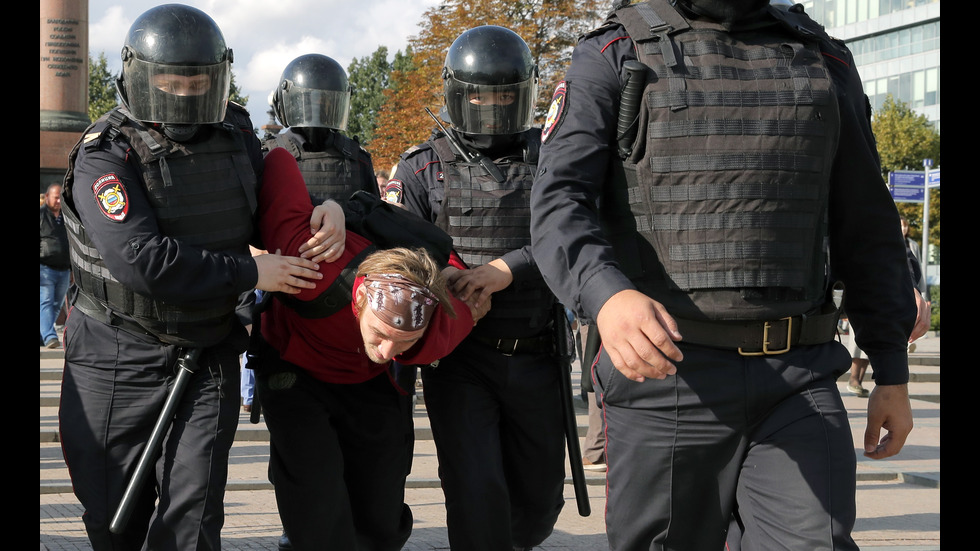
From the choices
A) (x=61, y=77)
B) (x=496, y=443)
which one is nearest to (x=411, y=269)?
(x=496, y=443)

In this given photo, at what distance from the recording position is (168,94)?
363 centimetres

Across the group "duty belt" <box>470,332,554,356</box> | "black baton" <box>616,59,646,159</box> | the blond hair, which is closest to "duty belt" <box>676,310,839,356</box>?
"black baton" <box>616,59,646,159</box>

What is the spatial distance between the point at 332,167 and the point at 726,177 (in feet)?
12.5

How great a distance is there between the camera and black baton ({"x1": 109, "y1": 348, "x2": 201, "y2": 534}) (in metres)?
3.49

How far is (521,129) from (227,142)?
4.14 ft

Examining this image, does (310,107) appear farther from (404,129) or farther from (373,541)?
(404,129)

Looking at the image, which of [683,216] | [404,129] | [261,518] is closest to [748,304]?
[683,216]

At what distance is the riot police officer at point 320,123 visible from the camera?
614 centimetres

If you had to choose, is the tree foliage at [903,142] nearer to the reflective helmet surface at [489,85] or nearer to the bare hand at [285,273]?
the reflective helmet surface at [489,85]

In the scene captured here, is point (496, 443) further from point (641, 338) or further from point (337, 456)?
point (641, 338)

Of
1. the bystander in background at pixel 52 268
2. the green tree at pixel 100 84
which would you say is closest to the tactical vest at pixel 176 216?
the bystander in background at pixel 52 268

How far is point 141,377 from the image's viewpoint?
11.8ft

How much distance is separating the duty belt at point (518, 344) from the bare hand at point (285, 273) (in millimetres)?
816

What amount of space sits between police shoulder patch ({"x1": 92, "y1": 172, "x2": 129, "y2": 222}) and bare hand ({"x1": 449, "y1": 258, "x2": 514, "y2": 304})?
1.20 meters
